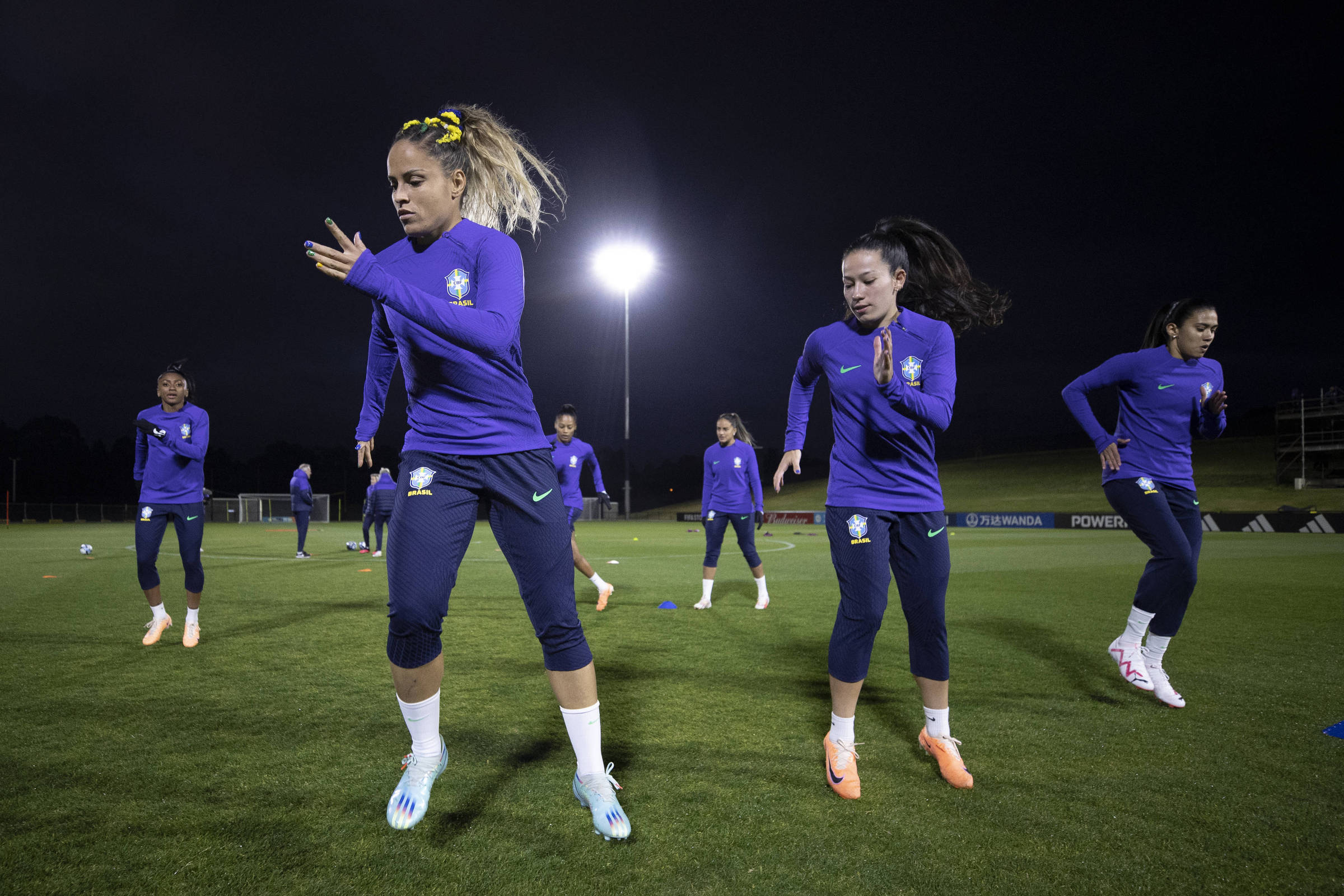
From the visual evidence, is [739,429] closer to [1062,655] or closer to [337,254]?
[1062,655]

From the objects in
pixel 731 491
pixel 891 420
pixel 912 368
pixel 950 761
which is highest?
pixel 912 368

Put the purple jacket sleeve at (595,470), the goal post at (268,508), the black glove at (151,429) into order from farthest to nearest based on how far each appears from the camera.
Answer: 1. the goal post at (268,508)
2. the purple jacket sleeve at (595,470)
3. the black glove at (151,429)

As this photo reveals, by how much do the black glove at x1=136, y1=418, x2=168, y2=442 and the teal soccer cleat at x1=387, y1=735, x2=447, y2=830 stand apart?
14.2ft

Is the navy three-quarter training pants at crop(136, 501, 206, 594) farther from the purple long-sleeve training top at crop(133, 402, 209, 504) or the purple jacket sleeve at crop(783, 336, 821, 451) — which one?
the purple jacket sleeve at crop(783, 336, 821, 451)

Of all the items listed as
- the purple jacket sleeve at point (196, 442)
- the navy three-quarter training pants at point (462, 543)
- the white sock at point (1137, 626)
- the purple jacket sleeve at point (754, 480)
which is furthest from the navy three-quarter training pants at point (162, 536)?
the white sock at point (1137, 626)

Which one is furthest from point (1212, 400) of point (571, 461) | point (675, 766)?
point (571, 461)

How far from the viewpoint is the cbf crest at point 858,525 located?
317 centimetres

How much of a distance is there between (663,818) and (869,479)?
158 centimetres

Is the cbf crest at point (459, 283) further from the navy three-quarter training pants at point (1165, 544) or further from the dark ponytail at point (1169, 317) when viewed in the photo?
the dark ponytail at point (1169, 317)

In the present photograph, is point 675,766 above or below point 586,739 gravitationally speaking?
below

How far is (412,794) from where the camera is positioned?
2701mm

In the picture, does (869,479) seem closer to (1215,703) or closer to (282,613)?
(1215,703)

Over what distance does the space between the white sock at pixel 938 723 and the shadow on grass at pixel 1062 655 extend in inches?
70.2

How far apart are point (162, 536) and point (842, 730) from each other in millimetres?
5695
